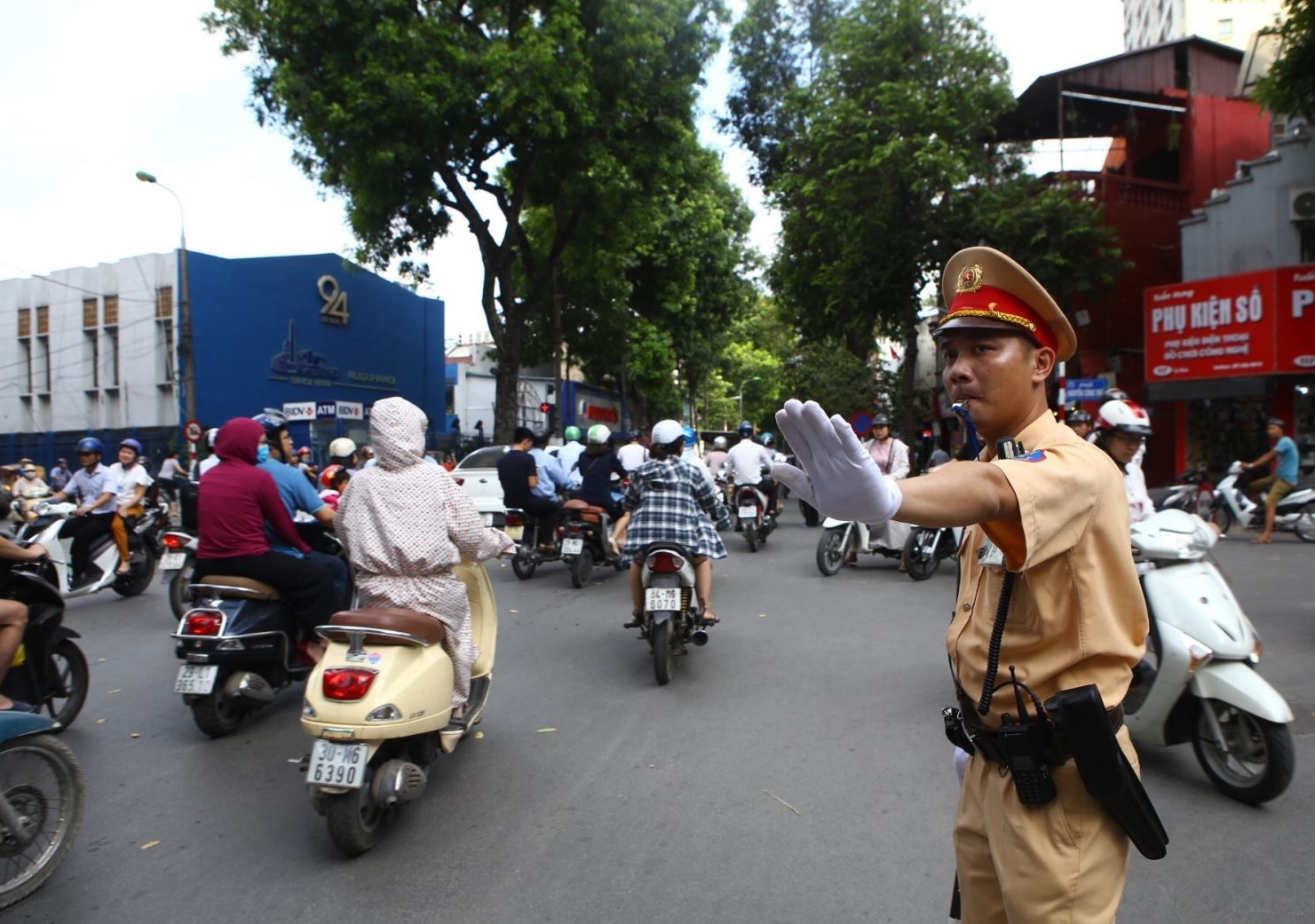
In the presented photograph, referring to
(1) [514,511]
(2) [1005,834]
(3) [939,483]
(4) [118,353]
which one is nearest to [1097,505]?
(3) [939,483]

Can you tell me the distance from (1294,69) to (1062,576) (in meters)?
16.0

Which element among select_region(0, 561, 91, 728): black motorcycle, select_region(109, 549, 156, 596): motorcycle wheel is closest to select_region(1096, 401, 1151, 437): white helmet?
select_region(0, 561, 91, 728): black motorcycle

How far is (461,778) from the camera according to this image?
4441 millimetres

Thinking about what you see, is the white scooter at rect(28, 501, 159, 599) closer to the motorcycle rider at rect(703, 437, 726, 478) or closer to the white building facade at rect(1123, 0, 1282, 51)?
the motorcycle rider at rect(703, 437, 726, 478)

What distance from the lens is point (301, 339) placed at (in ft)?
91.1

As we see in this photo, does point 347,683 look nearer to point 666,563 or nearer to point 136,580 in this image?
point 666,563

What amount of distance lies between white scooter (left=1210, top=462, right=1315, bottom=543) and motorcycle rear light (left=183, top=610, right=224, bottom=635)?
42.1 ft

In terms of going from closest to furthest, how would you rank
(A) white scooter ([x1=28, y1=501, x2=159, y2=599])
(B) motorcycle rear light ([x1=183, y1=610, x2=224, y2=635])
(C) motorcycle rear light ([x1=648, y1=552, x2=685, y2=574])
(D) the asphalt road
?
(D) the asphalt road, (B) motorcycle rear light ([x1=183, y1=610, x2=224, y2=635]), (C) motorcycle rear light ([x1=648, y1=552, x2=685, y2=574]), (A) white scooter ([x1=28, y1=501, x2=159, y2=599])

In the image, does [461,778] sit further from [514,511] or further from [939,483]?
[514,511]

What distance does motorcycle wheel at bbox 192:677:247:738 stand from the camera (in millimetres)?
4926

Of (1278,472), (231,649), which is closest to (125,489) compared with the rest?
(231,649)

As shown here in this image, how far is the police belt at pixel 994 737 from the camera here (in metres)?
1.70

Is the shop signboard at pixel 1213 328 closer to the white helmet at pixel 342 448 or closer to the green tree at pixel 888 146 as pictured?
the green tree at pixel 888 146

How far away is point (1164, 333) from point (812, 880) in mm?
18026
